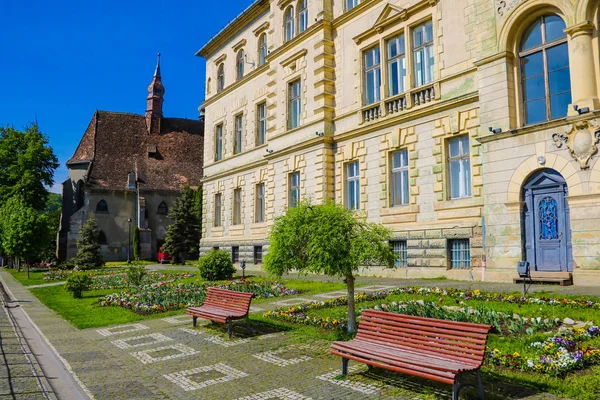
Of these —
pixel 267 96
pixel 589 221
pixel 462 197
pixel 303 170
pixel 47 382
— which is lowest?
pixel 47 382

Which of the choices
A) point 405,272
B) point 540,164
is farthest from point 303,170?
point 540,164

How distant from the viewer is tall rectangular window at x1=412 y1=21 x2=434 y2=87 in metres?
19.5

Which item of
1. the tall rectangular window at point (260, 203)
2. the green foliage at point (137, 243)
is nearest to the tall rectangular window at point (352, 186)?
the tall rectangular window at point (260, 203)

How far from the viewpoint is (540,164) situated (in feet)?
48.6

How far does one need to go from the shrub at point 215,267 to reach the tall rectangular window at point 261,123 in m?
11.2

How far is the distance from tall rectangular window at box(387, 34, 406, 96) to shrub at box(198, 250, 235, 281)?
1083cm

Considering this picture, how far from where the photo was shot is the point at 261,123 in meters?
31.3

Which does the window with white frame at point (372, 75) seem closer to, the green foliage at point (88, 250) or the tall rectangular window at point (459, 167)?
the tall rectangular window at point (459, 167)

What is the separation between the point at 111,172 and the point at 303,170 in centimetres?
3345

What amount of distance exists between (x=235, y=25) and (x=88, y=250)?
76.3 ft

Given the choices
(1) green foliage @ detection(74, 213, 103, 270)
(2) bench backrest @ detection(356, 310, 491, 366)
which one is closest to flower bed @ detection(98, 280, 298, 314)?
(2) bench backrest @ detection(356, 310, 491, 366)

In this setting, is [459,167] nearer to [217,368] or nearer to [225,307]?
[225,307]

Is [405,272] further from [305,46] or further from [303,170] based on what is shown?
[305,46]

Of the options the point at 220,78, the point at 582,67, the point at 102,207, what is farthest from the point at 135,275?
the point at 102,207
